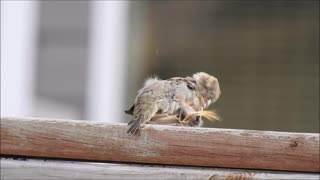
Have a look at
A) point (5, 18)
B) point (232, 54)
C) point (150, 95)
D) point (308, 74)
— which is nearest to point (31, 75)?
point (5, 18)

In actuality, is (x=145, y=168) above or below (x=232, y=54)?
above

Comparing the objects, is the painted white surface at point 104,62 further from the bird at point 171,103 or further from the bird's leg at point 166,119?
the bird's leg at point 166,119

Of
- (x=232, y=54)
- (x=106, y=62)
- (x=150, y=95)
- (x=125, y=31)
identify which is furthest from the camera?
(x=232, y=54)

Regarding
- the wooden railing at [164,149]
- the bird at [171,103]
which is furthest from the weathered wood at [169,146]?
the bird at [171,103]

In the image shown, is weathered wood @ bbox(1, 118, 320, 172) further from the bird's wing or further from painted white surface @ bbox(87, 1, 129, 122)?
painted white surface @ bbox(87, 1, 129, 122)

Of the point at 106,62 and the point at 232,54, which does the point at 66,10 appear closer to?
the point at 106,62

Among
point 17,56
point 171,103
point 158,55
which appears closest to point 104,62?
point 17,56

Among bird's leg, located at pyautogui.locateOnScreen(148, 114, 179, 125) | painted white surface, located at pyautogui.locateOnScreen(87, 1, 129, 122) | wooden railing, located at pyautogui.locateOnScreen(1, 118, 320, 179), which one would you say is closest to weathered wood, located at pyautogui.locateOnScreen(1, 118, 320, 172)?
wooden railing, located at pyautogui.locateOnScreen(1, 118, 320, 179)
